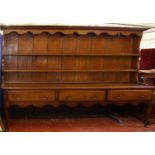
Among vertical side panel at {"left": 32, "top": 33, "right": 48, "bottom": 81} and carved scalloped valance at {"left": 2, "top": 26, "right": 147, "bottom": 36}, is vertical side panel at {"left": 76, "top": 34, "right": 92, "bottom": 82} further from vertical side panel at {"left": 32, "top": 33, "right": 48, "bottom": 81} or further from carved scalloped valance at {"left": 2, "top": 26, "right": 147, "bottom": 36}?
vertical side panel at {"left": 32, "top": 33, "right": 48, "bottom": 81}

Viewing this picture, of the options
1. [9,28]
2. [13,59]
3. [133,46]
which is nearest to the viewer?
[9,28]

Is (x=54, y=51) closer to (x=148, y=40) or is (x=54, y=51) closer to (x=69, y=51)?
(x=69, y=51)

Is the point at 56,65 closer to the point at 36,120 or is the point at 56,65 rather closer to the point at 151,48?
the point at 36,120

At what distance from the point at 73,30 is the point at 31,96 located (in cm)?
101

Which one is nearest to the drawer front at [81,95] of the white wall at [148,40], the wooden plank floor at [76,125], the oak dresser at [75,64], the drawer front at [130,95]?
the oak dresser at [75,64]

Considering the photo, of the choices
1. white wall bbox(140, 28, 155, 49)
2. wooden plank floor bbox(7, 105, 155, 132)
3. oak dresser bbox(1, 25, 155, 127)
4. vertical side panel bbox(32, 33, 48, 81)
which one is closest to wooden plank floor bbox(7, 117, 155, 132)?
wooden plank floor bbox(7, 105, 155, 132)

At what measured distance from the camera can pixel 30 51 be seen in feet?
9.57

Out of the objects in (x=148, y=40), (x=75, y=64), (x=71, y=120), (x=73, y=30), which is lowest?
(x=71, y=120)

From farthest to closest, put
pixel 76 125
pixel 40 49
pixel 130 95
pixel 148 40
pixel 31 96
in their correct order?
pixel 148 40, pixel 40 49, pixel 76 125, pixel 130 95, pixel 31 96

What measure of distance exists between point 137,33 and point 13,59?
1.72m

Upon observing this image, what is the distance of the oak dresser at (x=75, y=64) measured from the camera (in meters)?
2.64

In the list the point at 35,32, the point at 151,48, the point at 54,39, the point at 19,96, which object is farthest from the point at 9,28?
the point at 151,48

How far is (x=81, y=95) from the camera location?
262 centimetres

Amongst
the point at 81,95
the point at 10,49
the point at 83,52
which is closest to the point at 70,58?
the point at 83,52
